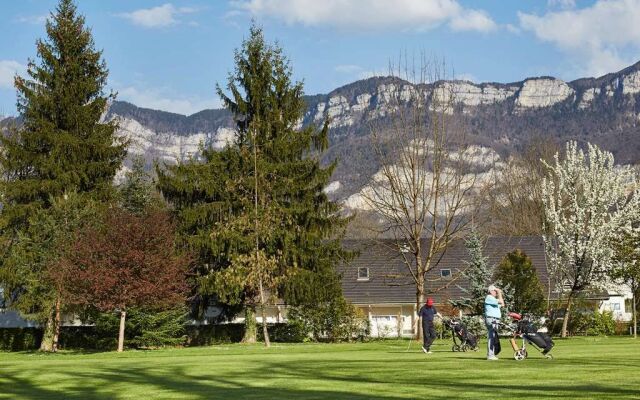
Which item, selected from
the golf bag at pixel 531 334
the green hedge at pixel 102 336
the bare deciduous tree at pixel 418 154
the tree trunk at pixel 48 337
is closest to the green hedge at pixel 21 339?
the green hedge at pixel 102 336

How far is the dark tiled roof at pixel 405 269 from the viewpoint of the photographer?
59.9 metres

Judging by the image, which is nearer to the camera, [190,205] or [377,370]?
[377,370]

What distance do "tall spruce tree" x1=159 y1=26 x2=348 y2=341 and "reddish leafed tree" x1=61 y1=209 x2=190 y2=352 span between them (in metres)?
5.07

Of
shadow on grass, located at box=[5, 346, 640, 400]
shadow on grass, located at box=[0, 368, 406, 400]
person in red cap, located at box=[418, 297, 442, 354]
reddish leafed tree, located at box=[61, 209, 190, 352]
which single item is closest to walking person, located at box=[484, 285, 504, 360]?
shadow on grass, located at box=[5, 346, 640, 400]

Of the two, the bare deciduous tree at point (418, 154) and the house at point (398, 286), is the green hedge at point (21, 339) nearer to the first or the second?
the house at point (398, 286)

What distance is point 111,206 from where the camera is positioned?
4572 centimetres

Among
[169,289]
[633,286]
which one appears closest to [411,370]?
[169,289]

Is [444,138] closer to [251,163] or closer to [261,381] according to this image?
[251,163]

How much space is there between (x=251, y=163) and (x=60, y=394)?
30039 millimetres

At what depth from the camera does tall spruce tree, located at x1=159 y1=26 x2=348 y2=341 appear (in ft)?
149

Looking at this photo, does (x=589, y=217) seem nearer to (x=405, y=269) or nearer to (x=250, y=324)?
(x=405, y=269)

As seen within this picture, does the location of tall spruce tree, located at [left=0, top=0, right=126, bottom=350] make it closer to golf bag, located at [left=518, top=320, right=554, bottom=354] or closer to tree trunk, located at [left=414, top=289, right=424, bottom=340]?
tree trunk, located at [left=414, top=289, right=424, bottom=340]

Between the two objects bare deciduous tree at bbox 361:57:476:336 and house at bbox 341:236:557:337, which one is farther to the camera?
house at bbox 341:236:557:337

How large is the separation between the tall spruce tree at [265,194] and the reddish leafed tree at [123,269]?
16.6 ft
